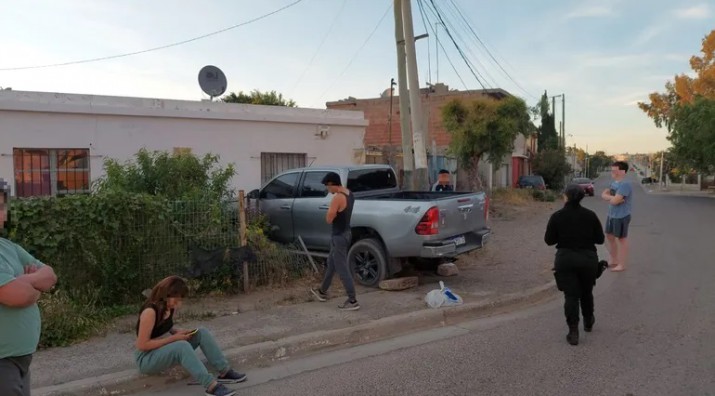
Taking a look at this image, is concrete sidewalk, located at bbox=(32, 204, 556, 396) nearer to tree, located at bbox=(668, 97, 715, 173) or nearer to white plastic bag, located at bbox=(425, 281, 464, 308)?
white plastic bag, located at bbox=(425, 281, 464, 308)

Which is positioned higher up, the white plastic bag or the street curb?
the white plastic bag

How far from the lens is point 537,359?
5.17 m

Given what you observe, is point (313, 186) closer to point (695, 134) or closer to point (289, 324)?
point (289, 324)

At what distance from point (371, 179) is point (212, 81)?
8.40 meters

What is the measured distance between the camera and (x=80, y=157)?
41.0ft

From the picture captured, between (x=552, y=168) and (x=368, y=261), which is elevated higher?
(x=552, y=168)

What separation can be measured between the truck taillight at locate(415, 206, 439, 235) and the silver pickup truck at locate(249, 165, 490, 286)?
0.01 meters

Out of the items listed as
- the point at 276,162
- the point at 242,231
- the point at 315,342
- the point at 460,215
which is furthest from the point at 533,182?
the point at 315,342

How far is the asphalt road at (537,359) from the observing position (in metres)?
4.55

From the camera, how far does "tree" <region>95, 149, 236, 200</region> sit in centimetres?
804

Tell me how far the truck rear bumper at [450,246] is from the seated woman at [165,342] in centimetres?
362

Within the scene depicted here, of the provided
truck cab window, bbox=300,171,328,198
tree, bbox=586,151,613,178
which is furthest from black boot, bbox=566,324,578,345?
tree, bbox=586,151,613,178

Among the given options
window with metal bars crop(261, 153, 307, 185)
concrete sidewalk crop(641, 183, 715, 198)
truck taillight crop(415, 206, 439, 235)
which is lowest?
concrete sidewalk crop(641, 183, 715, 198)

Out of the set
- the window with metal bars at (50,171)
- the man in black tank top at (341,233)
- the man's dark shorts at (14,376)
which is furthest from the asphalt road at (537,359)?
the window with metal bars at (50,171)
